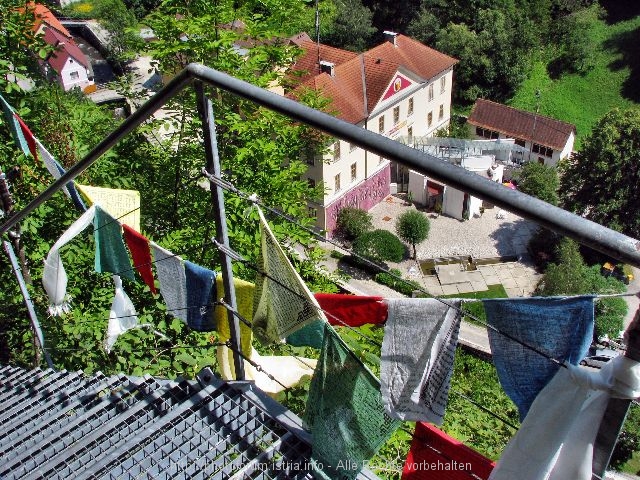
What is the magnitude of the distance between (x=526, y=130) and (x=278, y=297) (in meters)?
31.1

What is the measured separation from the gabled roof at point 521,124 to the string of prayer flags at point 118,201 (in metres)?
28.9

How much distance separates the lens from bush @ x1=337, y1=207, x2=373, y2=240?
27.0 metres

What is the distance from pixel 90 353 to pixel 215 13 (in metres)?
6.71

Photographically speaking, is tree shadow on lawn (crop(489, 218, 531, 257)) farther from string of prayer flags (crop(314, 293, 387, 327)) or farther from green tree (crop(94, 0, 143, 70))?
string of prayer flags (crop(314, 293, 387, 327))

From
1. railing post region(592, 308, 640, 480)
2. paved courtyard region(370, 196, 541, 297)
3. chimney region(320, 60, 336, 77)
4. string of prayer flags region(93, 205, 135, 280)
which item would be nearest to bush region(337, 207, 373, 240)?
paved courtyard region(370, 196, 541, 297)

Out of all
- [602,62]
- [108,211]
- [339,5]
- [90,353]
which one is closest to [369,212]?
[339,5]

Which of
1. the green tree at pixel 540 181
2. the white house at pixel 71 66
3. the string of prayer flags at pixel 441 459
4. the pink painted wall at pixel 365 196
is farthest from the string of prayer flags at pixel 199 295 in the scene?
the white house at pixel 71 66

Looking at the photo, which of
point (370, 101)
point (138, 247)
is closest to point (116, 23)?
point (370, 101)

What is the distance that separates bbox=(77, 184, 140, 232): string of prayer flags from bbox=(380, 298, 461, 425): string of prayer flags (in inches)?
A: 114

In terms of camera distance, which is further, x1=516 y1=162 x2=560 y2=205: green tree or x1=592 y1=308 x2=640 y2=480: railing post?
x1=516 y1=162 x2=560 y2=205: green tree

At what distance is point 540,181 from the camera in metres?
28.2

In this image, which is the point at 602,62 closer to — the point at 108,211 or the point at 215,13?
the point at 215,13

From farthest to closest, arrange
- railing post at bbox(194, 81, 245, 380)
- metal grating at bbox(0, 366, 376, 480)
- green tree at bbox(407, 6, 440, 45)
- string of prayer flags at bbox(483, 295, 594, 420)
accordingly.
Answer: green tree at bbox(407, 6, 440, 45), metal grating at bbox(0, 366, 376, 480), railing post at bbox(194, 81, 245, 380), string of prayer flags at bbox(483, 295, 594, 420)

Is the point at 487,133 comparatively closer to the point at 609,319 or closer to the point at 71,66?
the point at 609,319
